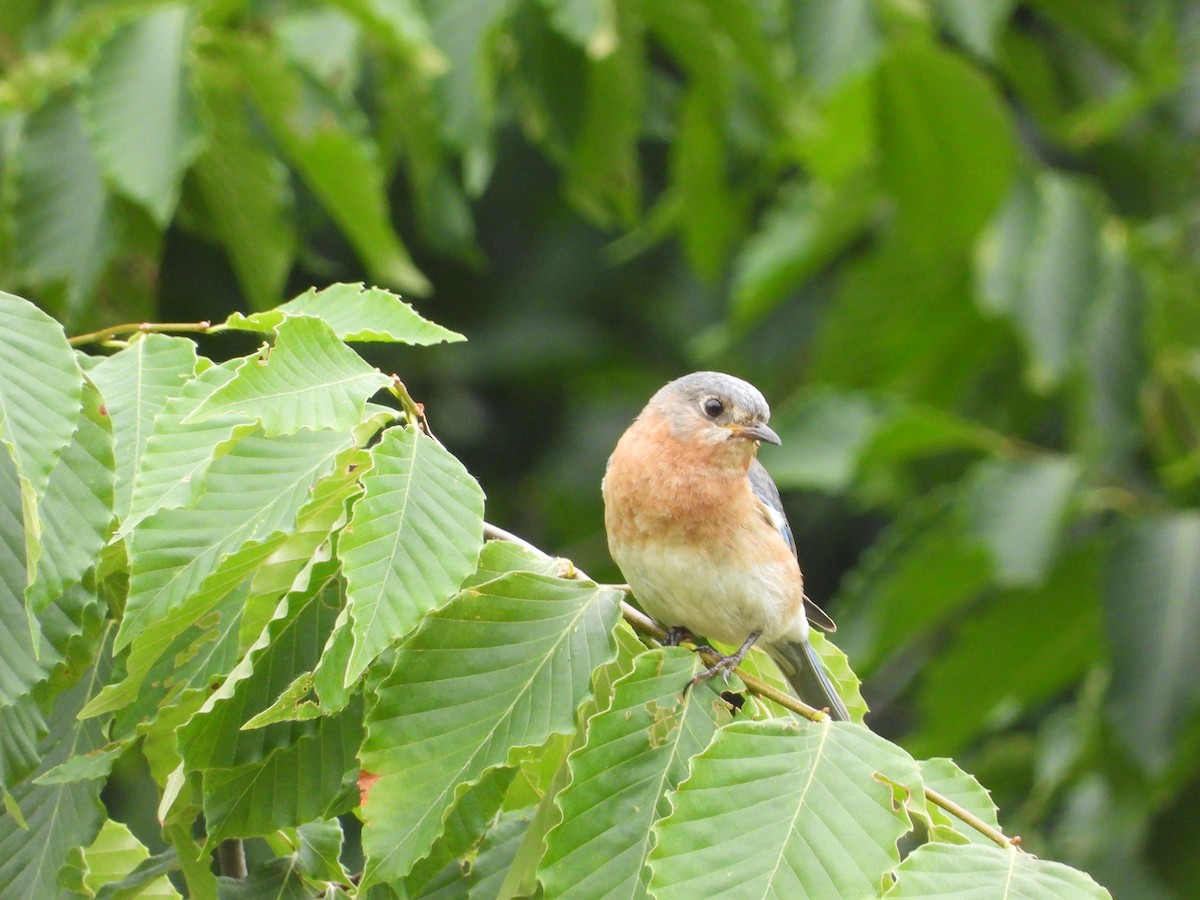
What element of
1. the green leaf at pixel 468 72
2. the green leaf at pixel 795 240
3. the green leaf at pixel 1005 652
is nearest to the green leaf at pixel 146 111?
the green leaf at pixel 468 72

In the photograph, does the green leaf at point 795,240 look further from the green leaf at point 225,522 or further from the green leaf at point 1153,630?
the green leaf at point 225,522

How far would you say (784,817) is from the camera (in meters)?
1.81

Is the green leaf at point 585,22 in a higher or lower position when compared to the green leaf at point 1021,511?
higher

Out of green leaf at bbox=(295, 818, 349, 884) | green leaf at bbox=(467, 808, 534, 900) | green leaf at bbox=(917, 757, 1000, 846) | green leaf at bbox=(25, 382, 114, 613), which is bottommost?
green leaf at bbox=(295, 818, 349, 884)

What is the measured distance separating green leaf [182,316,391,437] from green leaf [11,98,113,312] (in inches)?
84.1

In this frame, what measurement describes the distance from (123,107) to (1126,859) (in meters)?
4.94

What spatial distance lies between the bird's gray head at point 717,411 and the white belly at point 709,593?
344mm

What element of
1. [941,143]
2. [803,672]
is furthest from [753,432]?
[941,143]

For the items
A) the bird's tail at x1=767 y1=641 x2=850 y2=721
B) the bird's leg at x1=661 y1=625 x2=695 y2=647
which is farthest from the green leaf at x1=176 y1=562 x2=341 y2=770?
the bird's tail at x1=767 y1=641 x2=850 y2=721

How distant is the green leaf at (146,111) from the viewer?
12.0 feet

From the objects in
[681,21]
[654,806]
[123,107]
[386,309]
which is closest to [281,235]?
[123,107]

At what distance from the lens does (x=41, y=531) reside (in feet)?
5.98

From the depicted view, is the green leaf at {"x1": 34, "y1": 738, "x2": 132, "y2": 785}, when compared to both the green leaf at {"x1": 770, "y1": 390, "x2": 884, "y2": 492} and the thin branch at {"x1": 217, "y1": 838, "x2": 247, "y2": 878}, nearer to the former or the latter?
the thin branch at {"x1": 217, "y1": 838, "x2": 247, "y2": 878}

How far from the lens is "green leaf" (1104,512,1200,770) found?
16.5 ft
